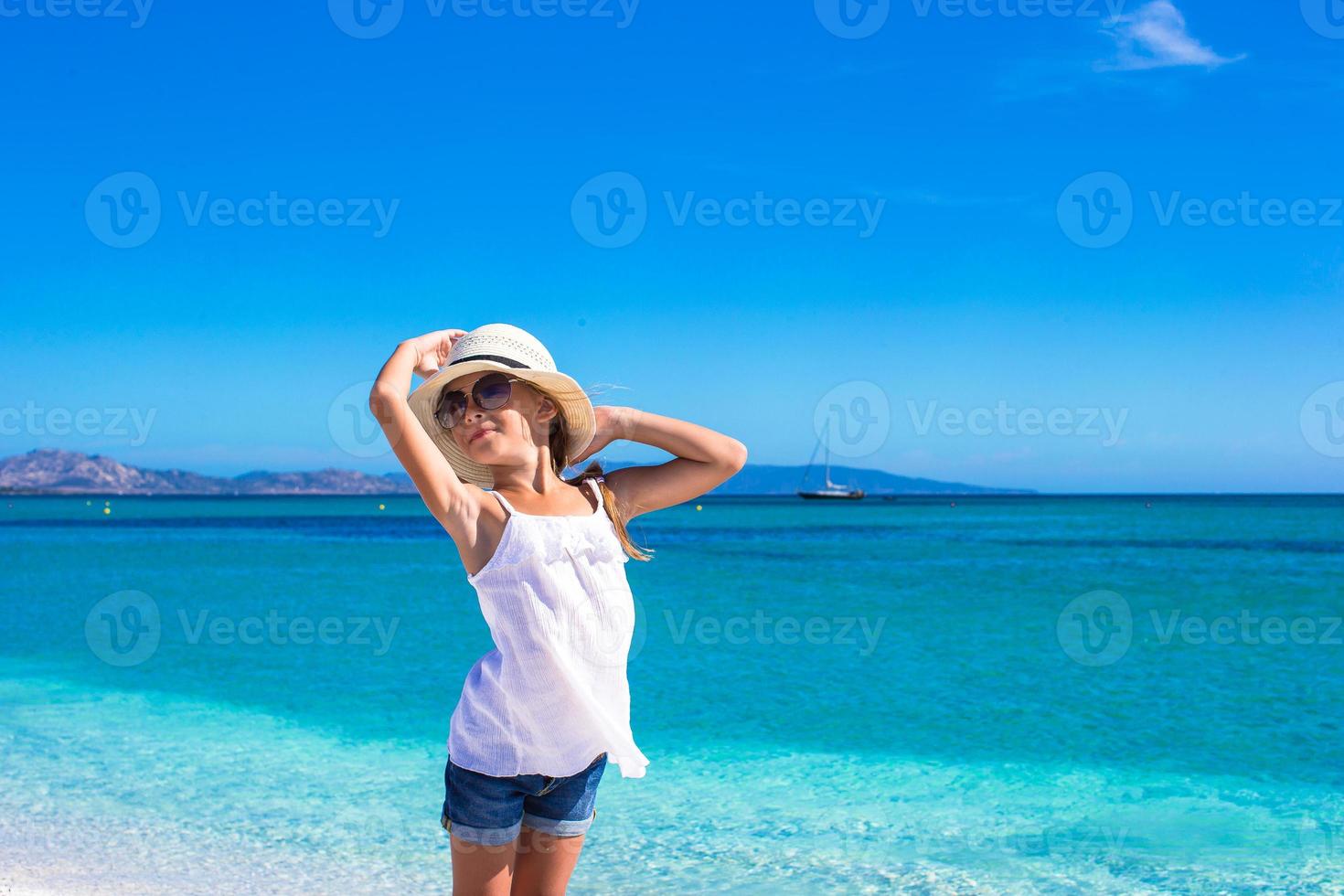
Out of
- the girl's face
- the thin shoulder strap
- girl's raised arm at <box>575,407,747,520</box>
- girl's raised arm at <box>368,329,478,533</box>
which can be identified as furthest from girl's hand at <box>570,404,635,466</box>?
girl's raised arm at <box>368,329,478,533</box>

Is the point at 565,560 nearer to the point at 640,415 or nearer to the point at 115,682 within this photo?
the point at 640,415

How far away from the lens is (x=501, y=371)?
227 centimetres

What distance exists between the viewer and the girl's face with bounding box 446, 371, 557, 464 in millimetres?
2291

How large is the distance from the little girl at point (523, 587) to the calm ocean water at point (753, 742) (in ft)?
12.6

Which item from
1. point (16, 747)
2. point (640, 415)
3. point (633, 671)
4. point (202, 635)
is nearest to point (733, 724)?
point (633, 671)

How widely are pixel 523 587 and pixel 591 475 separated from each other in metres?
0.44

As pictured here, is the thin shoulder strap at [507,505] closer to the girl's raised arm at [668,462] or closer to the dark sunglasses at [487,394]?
the dark sunglasses at [487,394]

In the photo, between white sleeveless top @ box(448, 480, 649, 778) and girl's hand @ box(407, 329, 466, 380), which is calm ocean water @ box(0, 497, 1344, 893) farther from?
girl's hand @ box(407, 329, 466, 380)

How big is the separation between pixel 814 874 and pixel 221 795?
13.8 ft

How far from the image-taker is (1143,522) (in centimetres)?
6794

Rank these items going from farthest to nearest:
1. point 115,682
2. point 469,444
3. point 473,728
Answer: point 115,682 < point 469,444 < point 473,728

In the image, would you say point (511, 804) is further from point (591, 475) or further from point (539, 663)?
point (591, 475)

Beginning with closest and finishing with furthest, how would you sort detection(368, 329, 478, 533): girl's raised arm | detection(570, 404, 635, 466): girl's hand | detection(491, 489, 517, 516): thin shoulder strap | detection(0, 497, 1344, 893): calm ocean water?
detection(368, 329, 478, 533): girl's raised arm → detection(491, 489, 517, 516): thin shoulder strap → detection(570, 404, 635, 466): girl's hand → detection(0, 497, 1344, 893): calm ocean water

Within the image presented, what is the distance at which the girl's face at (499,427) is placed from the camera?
229cm
